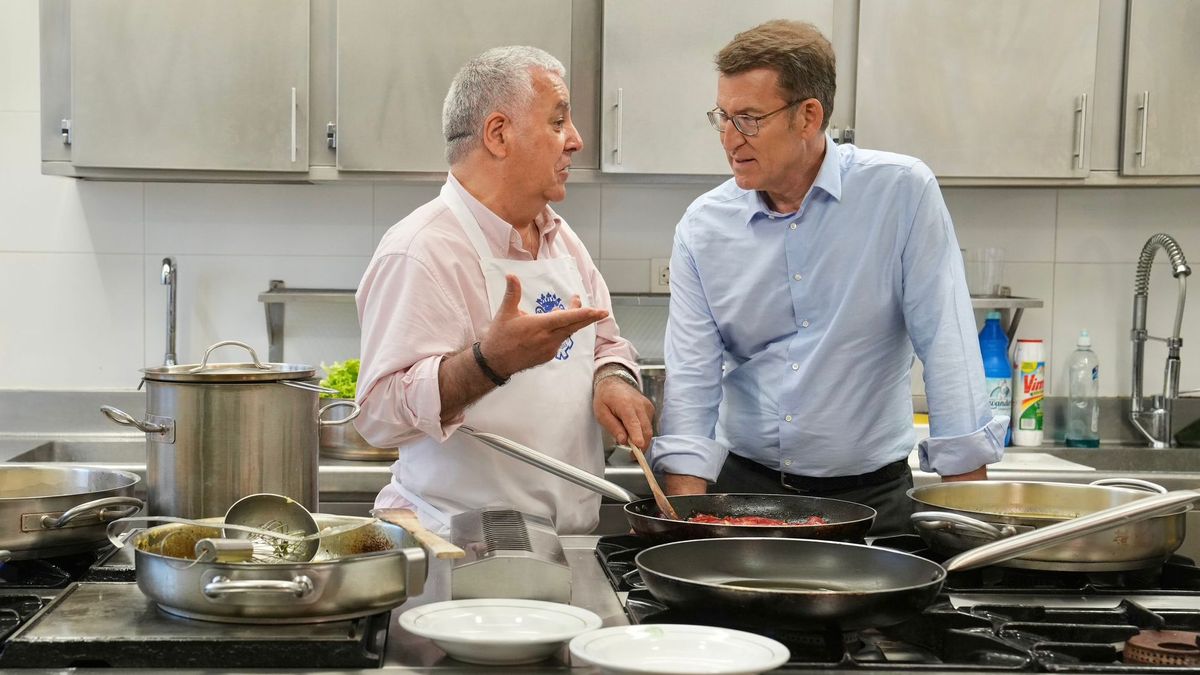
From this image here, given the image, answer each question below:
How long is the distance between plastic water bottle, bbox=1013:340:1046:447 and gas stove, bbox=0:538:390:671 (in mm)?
2462

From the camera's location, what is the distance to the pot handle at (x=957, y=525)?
136 cm

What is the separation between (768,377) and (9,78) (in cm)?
228

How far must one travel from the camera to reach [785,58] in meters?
2.09

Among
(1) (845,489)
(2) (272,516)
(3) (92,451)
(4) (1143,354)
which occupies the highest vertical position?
(4) (1143,354)

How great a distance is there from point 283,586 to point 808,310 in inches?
51.4

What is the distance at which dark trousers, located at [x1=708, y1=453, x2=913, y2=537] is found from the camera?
7.22 ft

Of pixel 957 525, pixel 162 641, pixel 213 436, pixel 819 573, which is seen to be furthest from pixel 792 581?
pixel 213 436

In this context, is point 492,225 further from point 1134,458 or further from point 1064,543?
point 1134,458

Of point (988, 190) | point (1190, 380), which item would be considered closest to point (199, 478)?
point (988, 190)

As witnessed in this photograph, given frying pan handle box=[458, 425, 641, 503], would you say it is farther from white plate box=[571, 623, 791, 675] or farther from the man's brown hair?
the man's brown hair

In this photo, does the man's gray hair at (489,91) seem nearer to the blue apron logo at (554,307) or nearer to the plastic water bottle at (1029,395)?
the blue apron logo at (554,307)

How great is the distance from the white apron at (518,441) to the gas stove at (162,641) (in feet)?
2.10

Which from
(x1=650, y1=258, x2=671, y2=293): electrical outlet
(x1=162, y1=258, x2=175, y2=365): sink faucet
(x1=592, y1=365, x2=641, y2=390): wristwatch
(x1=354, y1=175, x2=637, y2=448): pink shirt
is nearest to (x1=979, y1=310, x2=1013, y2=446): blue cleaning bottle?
(x1=650, y1=258, x2=671, y2=293): electrical outlet

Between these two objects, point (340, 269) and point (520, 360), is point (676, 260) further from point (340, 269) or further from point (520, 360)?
point (340, 269)
